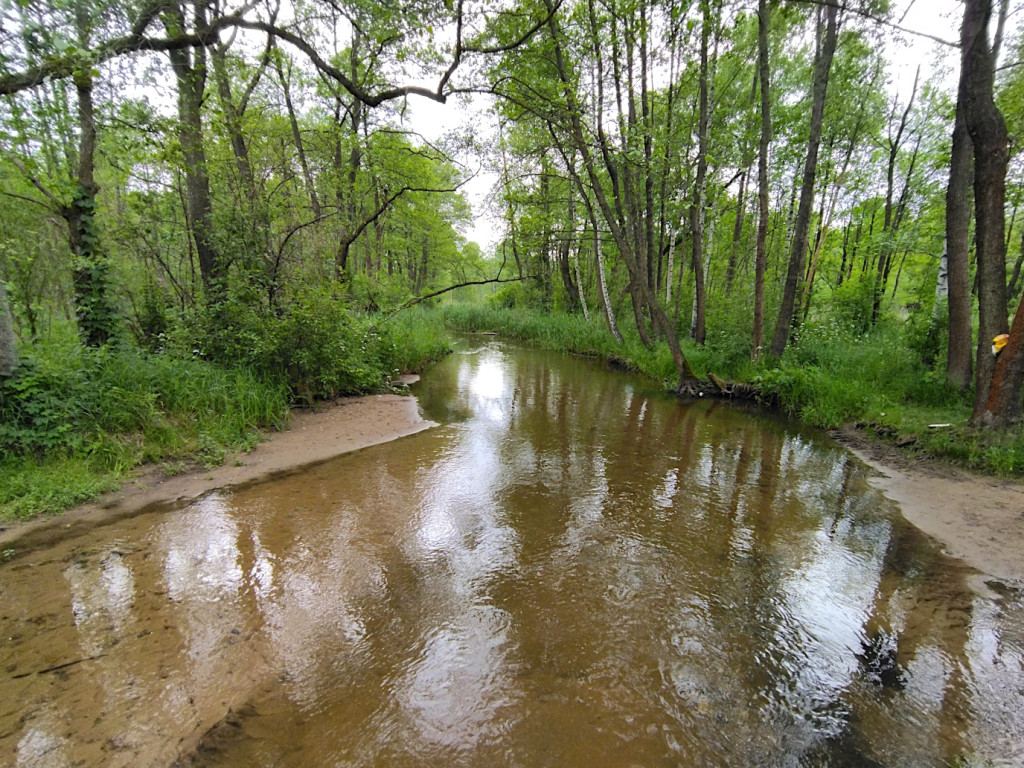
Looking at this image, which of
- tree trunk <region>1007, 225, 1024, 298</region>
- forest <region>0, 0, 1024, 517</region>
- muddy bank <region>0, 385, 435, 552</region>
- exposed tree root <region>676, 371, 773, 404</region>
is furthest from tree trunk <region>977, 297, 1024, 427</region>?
muddy bank <region>0, 385, 435, 552</region>

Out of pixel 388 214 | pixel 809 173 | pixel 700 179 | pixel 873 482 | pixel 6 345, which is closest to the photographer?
pixel 6 345

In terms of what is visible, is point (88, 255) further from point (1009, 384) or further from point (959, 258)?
point (959, 258)

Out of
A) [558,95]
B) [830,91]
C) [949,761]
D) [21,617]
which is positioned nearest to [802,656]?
[949,761]

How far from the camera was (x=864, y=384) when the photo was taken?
7883mm

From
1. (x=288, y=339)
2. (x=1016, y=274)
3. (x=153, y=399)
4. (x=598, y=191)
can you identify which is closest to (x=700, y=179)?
(x=598, y=191)

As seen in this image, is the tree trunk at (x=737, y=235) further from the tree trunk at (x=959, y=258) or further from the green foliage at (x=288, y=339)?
the green foliage at (x=288, y=339)

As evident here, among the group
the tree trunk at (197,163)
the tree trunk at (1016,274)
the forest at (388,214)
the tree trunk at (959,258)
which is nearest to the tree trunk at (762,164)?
the forest at (388,214)

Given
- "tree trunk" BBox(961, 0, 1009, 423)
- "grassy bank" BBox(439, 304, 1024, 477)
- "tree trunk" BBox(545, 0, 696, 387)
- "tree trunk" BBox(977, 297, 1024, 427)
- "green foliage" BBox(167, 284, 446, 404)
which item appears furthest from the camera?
"tree trunk" BBox(545, 0, 696, 387)

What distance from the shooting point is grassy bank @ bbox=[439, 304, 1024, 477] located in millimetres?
5410

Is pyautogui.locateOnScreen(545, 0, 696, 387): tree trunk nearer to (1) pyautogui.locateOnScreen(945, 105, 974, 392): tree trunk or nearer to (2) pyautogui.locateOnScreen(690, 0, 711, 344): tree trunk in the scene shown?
(2) pyautogui.locateOnScreen(690, 0, 711, 344): tree trunk

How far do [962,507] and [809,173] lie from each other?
23.7 ft

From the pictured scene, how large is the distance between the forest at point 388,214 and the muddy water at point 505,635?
1977 mm

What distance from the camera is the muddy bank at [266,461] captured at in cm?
375

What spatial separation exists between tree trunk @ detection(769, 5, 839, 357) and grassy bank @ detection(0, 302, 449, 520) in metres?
9.20
